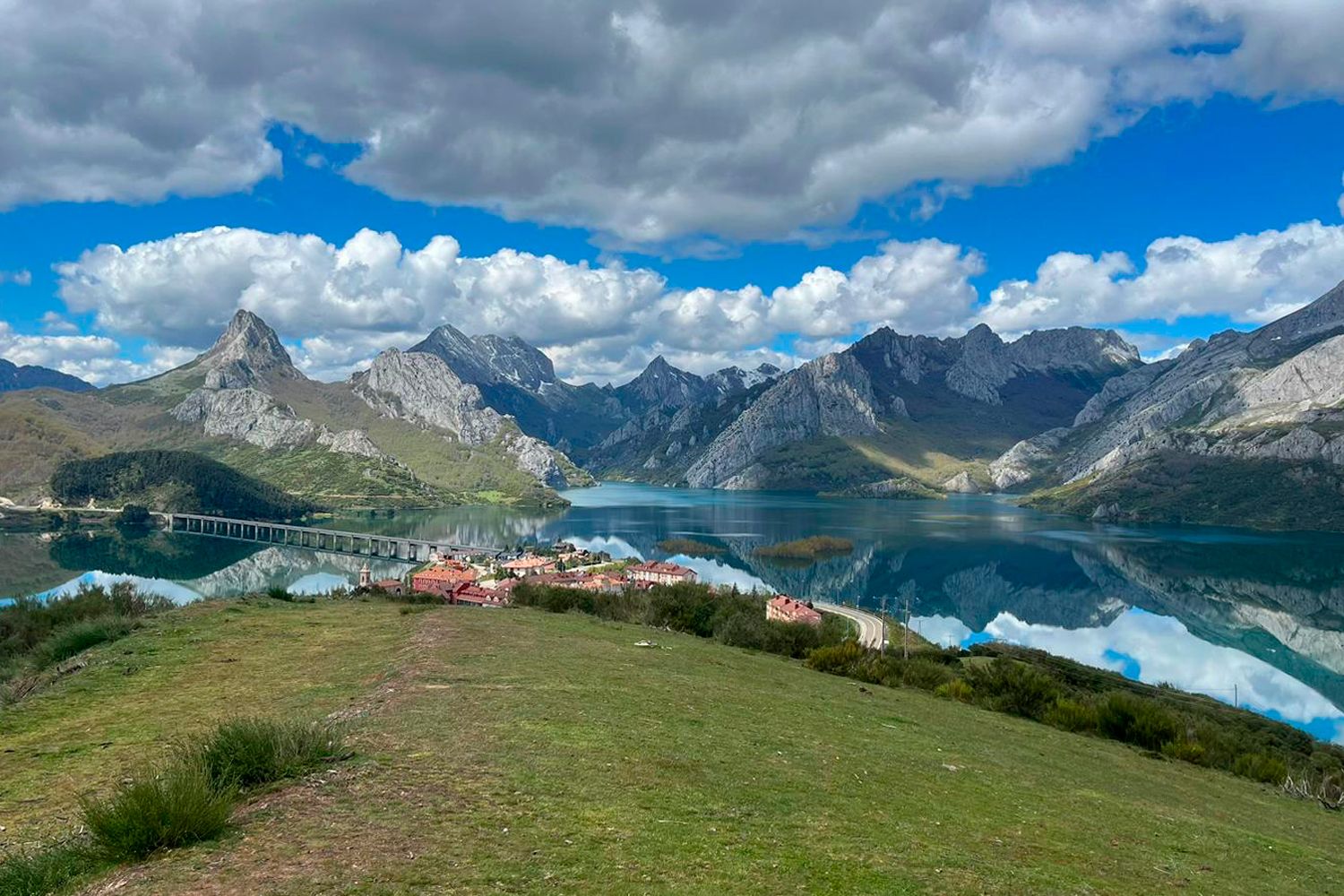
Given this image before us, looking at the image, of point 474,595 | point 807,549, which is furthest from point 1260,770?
point 807,549

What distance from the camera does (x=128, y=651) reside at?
65.0 ft

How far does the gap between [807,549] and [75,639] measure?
464ft

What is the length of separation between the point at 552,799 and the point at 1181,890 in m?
8.05

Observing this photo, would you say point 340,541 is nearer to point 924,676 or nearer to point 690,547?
point 690,547

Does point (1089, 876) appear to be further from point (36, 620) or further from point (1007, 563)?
point (1007, 563)

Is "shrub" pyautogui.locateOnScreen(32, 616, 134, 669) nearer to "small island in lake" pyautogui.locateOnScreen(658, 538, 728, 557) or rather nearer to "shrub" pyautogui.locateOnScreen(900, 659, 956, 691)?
"shrub" pyautogui.locateOnScreen(900, 659, 956, 691)

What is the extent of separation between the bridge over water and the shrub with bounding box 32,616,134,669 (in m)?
128

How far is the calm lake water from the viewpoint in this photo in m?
80.8

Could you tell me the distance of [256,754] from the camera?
9047mm

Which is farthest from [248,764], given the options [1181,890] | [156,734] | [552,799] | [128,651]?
[128,651]

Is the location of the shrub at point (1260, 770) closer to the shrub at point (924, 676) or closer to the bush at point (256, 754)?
the shrub at point (924, 676)

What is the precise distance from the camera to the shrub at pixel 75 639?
21109 millimetres

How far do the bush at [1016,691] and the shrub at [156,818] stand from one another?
95.0ft

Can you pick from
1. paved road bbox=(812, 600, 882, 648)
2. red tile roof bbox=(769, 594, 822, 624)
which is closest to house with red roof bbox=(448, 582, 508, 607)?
red tile roof bbox=(769, 594, 822, 624)
